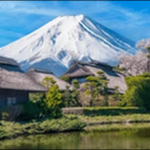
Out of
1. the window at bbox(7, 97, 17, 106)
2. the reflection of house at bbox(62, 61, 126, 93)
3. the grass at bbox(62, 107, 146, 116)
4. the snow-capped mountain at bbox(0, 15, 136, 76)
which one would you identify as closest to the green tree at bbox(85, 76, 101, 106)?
the grass at bbox(62, 107, 146, 116)

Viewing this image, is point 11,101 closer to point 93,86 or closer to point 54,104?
point 54,104

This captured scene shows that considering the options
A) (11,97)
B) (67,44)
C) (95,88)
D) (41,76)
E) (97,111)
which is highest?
(67,44)

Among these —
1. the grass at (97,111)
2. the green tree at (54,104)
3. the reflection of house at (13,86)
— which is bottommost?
the grass at (97,111)

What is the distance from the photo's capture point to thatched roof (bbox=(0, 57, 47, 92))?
21.4 meters

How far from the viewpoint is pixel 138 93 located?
29812 millimetres

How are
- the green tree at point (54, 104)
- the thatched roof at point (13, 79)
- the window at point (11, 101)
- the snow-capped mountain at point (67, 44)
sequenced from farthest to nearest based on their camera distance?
1. the snow-capped mountain at point (67, 44)
2. the window at point (11, 101)
3. the green tree at point (54, 104)
4. the thatched roof at point (13, 79)

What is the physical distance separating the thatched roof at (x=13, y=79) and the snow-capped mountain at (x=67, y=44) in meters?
79.0

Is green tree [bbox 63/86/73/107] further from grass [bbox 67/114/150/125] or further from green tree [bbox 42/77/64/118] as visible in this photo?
green tree [bbox 42/77/64/118]

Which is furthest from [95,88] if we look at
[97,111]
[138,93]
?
[97,111]

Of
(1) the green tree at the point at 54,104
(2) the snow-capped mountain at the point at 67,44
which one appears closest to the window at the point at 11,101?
(1) the green tree at the point at 54,104

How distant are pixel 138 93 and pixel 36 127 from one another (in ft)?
48.1

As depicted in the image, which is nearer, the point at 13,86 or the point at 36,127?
the point at 36,127

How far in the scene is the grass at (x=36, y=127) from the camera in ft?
52.4

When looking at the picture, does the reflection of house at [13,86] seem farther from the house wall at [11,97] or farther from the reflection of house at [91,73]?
the reflection of house at [91,73]
